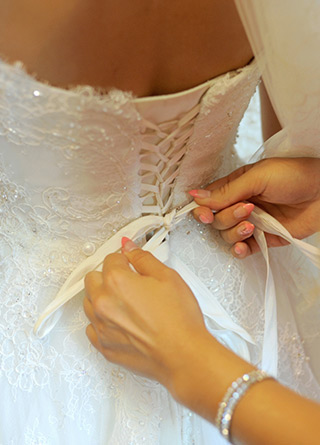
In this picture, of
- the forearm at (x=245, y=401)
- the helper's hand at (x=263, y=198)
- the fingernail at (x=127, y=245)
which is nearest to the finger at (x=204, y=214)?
the helper's hand at (x=263, y=198)

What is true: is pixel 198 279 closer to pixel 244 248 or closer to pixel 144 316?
pixel 244 248

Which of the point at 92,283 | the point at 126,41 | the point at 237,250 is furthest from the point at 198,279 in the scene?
the point at 126,41

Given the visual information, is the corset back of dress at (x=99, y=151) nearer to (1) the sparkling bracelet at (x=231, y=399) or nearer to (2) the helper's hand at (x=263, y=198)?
(2) the helper's hand at (x=263, y=198)

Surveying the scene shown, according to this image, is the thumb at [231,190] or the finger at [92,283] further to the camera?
the thumb at [231,190]

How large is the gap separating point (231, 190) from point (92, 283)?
0.26 meters

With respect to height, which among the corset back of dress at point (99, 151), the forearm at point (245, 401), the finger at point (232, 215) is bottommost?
the forearm at point (245, 401)

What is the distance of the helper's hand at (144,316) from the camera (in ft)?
1.90

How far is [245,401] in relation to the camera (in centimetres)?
54

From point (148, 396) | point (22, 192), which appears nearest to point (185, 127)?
point (22, 192)

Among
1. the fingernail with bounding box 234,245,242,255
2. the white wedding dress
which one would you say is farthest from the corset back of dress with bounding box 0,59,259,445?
the fingernail with bounding box 234,245,242,255

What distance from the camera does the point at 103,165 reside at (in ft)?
2.08

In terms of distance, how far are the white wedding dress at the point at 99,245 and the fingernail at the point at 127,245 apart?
41 millimetres

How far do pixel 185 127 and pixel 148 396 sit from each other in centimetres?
40

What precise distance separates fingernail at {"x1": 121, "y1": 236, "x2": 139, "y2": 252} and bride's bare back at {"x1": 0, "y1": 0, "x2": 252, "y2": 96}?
208 millimetres
